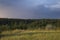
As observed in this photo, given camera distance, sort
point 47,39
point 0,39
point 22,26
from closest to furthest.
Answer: point 47,39 → point 0,39 → point 22,26

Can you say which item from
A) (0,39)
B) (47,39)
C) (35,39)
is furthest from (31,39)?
(0,39)

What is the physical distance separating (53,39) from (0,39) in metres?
5.59

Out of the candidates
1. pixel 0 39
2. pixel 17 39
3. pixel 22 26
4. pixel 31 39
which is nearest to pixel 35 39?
pixel 31 39

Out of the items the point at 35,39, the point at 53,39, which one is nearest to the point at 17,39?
the point at 35,39

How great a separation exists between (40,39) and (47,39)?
673 millimetres

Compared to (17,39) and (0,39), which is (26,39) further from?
(0,39)

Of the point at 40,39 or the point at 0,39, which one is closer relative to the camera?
the point at 40,39

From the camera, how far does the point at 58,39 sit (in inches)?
761

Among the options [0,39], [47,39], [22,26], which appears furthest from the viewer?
[22,26]

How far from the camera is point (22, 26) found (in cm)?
4103

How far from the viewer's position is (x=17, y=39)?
19906 millimetres

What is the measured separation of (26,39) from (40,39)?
1548mm

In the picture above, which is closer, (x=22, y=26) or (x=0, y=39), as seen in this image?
(x=0, y=39)

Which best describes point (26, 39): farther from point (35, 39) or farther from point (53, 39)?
point (53, 39)
